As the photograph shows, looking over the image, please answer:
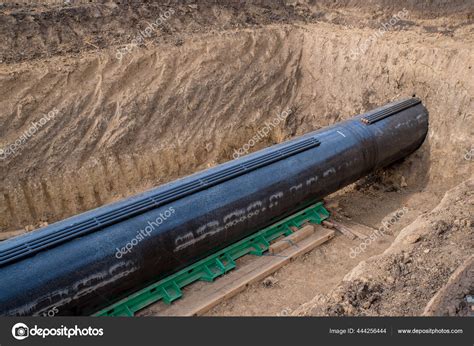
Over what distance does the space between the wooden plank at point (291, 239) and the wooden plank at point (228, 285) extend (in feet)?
0.26

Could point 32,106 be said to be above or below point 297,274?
above

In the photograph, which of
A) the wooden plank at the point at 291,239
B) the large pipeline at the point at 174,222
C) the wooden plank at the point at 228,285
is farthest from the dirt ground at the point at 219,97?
the large pipeline at the point at 174,222

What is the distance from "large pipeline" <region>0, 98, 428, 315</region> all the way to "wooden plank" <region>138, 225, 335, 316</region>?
2.25 feet

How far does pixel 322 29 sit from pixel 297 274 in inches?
352

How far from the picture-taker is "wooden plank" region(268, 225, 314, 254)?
30.4ft

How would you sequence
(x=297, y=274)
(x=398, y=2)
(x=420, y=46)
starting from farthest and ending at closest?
(x=398, y=2)
(x=420, y=46)
(x=297, y=274)

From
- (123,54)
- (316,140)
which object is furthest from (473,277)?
(123,54)

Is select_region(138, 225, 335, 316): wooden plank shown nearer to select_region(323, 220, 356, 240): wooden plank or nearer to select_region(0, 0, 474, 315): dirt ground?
select_region(0, 0, 474, 315): dirt ground

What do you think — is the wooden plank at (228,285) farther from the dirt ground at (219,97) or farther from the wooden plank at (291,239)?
the dirt ground at (219,97)

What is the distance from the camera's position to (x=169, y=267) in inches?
295

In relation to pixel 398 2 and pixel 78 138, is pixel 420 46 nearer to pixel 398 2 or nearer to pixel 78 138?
pixel 398 2

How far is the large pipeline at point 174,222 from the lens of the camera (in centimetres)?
610

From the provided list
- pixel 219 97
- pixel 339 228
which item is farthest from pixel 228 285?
pixel 219 97

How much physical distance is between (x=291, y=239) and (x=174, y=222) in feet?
10.6
